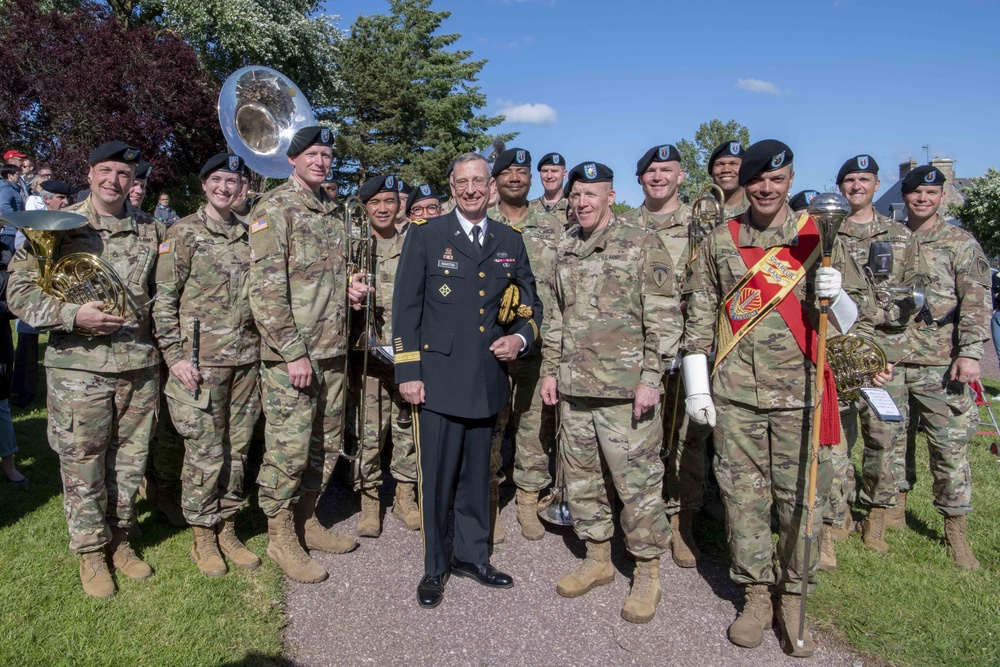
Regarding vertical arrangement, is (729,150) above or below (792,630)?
above

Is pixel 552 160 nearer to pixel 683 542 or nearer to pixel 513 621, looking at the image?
pixel 683 542

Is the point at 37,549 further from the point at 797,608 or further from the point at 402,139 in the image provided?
the point at 402,139

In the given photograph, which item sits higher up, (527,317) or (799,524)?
(527,317)

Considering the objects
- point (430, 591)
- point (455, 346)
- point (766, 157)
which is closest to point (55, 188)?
point (455, 346)

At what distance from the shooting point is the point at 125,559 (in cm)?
456

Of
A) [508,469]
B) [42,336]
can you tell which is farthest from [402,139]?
[508,469]

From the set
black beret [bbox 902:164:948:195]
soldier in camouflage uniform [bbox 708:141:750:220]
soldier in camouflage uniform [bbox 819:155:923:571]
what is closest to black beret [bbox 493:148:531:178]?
soldier in camouflage uniform [bbox 708:141:750:220]

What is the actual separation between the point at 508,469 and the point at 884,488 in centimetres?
328

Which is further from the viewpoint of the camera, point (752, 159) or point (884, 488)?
point (884, 488)

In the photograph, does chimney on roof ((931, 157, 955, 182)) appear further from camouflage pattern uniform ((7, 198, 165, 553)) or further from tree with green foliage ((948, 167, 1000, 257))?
camouflage pattern uniform ((7, 198, 165, 553))

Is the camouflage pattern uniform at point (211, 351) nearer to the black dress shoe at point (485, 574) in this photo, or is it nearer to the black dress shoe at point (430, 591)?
the black dress shoe at point (430, 591)

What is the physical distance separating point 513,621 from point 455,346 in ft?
5.68

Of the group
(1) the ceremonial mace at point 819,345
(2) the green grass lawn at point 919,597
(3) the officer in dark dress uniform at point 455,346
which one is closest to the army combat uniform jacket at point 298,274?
(3) the officer in dark dress uniform at point 455,346

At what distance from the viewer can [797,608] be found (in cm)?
399
